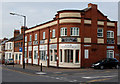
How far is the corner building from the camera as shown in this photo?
28.5m

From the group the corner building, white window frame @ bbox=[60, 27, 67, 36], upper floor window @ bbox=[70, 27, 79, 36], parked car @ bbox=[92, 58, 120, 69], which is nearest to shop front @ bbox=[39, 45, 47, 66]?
the corner building

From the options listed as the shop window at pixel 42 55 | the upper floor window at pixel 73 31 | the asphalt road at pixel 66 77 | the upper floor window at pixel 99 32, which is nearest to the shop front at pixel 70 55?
the upper floor window at pixel 73 31

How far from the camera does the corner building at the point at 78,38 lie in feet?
93.5

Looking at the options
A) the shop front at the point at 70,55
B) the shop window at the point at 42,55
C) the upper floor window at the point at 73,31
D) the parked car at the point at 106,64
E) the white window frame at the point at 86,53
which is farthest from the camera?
the shop window at the point at 42,55

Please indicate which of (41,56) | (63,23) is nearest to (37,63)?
(41,56)

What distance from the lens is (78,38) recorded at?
28719 millimetres

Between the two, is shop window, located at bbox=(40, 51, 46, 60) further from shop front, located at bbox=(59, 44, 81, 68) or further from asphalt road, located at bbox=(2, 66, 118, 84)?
asphalt road, located at bbox=(2, 66, 118, 84)

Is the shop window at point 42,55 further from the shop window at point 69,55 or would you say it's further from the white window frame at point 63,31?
the white window frame at point 63,31

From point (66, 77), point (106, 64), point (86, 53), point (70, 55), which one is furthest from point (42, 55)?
point (66, 77)

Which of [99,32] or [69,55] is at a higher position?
[99,32]

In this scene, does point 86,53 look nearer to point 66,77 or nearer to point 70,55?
point 70,55

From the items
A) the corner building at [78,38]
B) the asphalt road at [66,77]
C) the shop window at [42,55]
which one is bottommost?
the asphalt road at [66,77]

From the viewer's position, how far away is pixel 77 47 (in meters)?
28.5

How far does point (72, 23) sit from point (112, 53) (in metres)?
9.60
